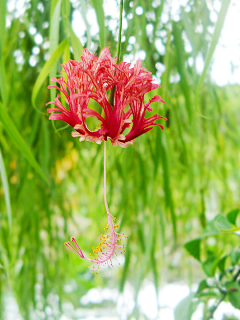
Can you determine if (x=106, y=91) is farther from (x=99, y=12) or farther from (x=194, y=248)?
(x=194, y=248)

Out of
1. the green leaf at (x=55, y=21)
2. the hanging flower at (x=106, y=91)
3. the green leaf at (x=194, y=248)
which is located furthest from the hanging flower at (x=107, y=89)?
the green leaf at (x=194, y=248)

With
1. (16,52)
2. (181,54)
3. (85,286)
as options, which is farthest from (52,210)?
(85,286)

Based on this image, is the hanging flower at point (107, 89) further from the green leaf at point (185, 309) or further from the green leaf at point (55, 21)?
the green leaf at point (185, 309)

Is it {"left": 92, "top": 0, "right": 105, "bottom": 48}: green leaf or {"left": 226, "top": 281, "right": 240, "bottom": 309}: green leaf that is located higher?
{"left": 92, "top": 0, "right": 105, "bottom": 48}: green leaf

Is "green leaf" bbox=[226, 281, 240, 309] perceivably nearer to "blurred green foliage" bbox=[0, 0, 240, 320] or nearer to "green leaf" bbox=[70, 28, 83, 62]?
"blurred green foliage" bbox=[0, 0, 240, 320]

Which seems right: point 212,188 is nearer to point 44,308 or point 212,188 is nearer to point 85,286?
point 44,308

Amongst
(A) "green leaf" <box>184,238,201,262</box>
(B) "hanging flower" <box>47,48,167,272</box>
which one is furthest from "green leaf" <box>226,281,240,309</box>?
(B) "hanging flower" <box>47,48,167,272</box>
